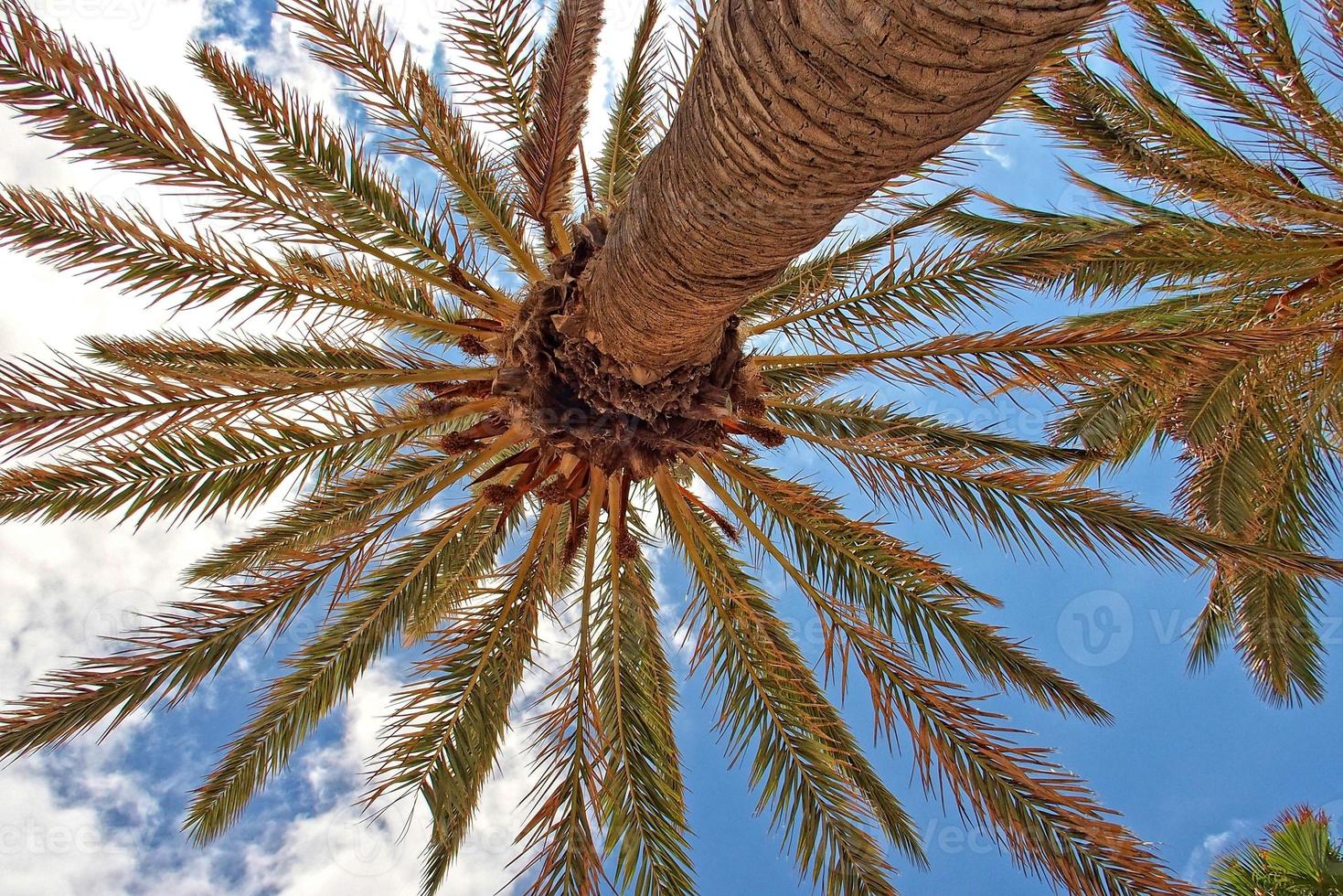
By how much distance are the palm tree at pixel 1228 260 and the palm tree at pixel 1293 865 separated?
1840 millimetres

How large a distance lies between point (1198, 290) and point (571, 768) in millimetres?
6491

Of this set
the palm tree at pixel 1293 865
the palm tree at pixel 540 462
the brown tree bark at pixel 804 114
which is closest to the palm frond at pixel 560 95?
the palm tree at pixel 540 462

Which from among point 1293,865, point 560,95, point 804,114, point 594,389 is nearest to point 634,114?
point 560,95

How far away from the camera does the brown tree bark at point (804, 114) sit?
1875mm

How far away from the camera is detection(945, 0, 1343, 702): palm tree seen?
245 inches

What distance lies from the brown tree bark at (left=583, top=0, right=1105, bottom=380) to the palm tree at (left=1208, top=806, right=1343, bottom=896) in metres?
6.97

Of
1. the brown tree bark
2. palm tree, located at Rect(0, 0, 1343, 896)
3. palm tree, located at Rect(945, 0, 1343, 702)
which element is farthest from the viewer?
palm tree, located at Rect(945, 0, 1343, 702)

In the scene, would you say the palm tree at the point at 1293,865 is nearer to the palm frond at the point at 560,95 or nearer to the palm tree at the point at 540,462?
the palm tree at the point at 540,462

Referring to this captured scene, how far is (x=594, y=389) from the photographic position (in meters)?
4.99

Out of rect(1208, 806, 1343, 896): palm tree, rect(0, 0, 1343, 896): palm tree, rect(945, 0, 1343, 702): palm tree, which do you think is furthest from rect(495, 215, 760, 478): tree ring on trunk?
rect(1208, 806, 1343, 896): palm tree

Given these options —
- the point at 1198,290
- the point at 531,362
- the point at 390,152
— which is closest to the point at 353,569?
the point at 531,362

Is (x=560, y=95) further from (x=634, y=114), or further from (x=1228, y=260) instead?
(x=1228, y=260)

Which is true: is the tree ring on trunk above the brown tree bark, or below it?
above

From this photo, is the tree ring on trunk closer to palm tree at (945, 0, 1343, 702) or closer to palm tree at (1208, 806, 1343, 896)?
palm tree at (945, 0, 1343, 702)
